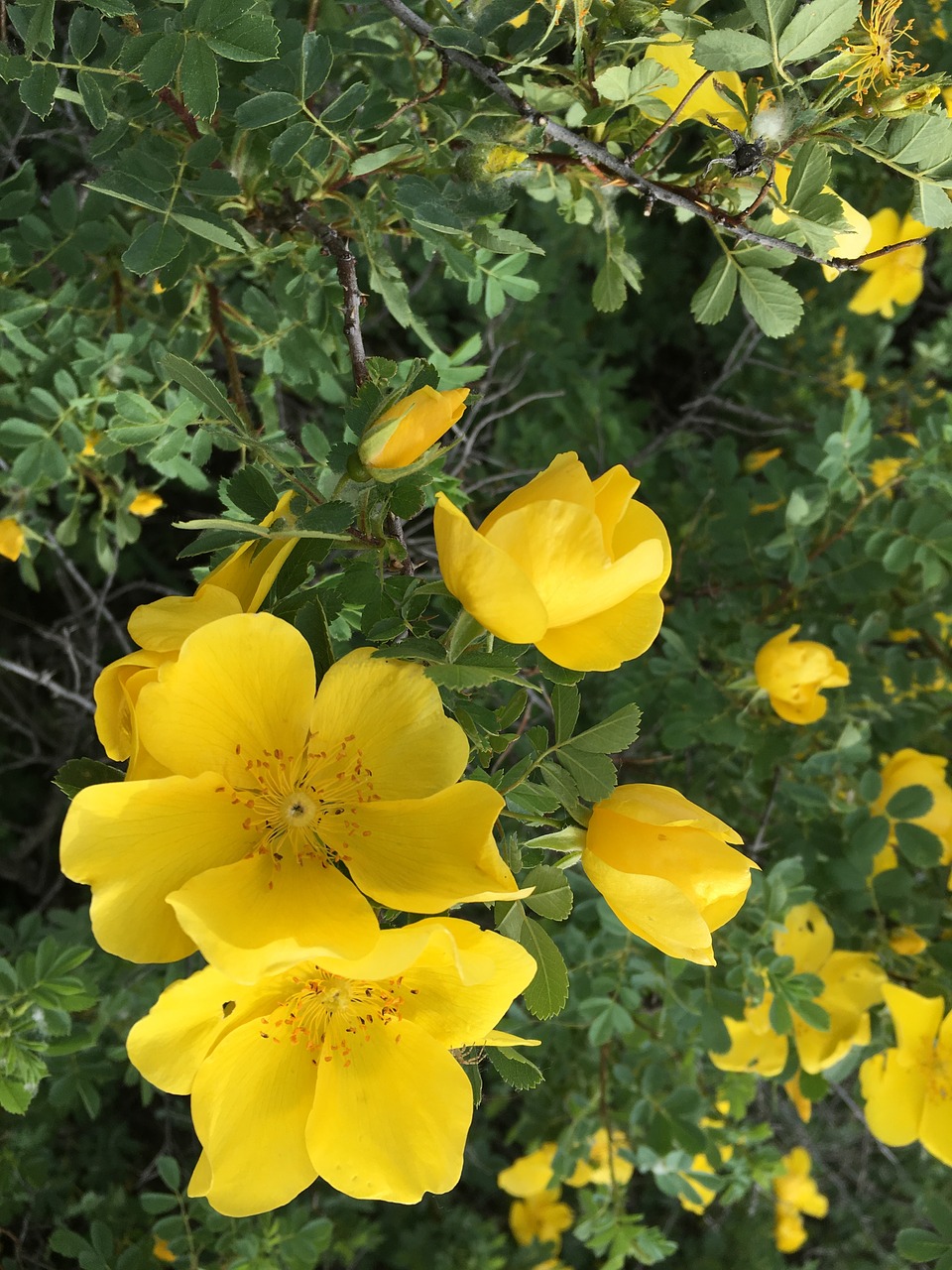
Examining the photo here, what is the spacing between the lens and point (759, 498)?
234 cm

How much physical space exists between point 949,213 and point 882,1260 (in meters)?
3.26

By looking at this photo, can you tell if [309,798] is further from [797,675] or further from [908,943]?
[908,943]

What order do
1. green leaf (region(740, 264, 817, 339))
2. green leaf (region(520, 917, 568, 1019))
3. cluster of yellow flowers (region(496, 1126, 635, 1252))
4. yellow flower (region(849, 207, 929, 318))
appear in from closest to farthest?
1. green leaf (region(520, 917, 568, 1019))
2. green leaf (region(740, 264, 817, 339))
3. cluster of yellow flowers (region(496, 1126, 635, 1252))
4. yellow flower (region(849, 207, 929, 318))

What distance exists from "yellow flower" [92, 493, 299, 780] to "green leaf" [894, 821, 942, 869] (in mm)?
1358

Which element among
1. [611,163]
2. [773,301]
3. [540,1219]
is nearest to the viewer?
[611,163]

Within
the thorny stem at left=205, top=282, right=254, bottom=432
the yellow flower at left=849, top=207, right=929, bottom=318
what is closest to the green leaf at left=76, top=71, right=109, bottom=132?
the thorny stem at left=205, top=282, right=254, bottom=432

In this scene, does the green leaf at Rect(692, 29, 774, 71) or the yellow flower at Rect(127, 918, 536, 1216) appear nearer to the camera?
the yellow flower at Rect(127, 918, 536, 1216)

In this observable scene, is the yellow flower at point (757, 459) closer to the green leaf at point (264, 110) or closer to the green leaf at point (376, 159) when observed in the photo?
the green leaf at point (376, 159)

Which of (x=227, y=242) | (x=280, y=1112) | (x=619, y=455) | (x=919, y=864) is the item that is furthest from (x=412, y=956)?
(x=619, y=455)

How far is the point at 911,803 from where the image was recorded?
5.76ft

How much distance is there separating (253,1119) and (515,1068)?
26 cm

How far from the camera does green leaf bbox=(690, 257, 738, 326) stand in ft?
4.22

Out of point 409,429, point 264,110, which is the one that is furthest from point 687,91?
point 409,429

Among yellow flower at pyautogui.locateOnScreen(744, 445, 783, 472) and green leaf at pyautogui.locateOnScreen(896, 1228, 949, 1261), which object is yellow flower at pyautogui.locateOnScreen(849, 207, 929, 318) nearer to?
yellow flower at pyautogui.locateOnScreen(744, 445, 783, 472)
